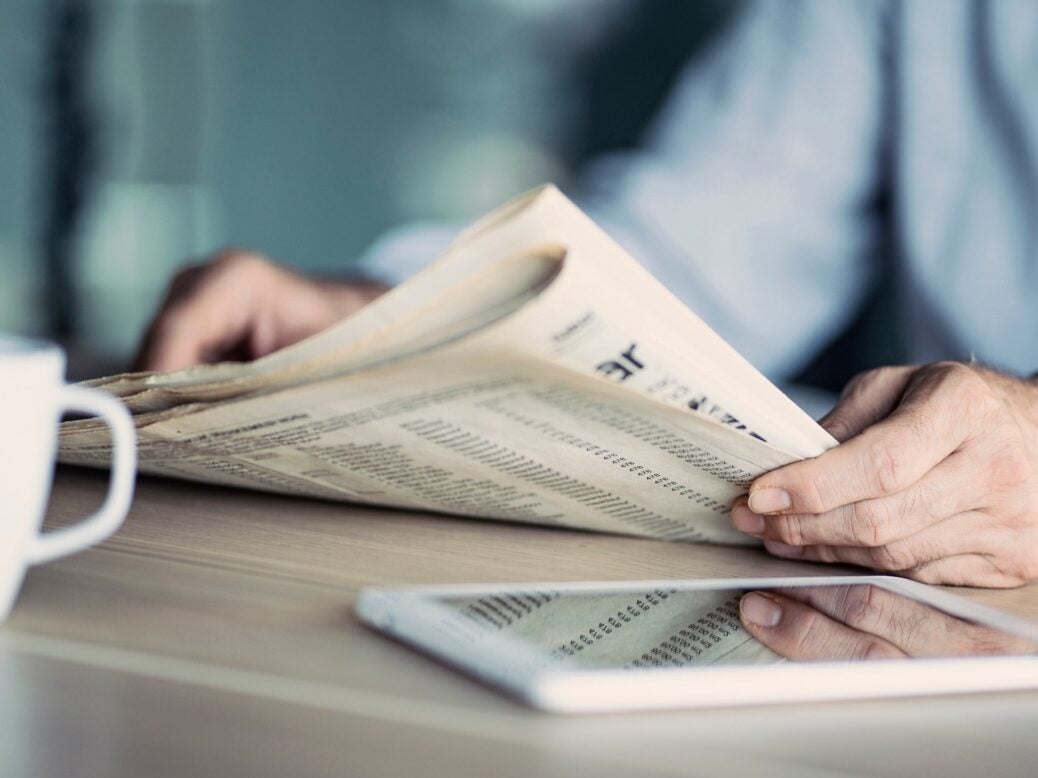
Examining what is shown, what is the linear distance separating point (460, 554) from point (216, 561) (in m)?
0.08

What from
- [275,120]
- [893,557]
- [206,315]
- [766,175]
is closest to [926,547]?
[893,557]

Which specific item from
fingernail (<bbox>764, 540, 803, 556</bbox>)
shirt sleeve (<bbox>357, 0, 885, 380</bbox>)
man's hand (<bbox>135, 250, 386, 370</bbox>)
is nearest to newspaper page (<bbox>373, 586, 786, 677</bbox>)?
fingernail (<bbox>764, 540, 803, 556</bbox>)

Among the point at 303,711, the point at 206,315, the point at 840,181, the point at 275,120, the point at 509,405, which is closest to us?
the point at 303,711

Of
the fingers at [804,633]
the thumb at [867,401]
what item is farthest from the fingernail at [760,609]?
the thumb at [867,401]

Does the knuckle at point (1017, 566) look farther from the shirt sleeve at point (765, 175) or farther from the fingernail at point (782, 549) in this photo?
the shirt sleeve at point (765, 175)

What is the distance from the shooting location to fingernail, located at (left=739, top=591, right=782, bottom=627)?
0.31 metres

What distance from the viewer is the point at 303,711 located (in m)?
0.24

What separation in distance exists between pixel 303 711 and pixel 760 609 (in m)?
0.14

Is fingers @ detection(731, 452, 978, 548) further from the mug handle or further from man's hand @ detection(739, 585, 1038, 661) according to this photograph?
the mug handle

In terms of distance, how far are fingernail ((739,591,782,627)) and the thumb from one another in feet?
0.43

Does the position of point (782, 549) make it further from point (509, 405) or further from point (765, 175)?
point (765, 175)

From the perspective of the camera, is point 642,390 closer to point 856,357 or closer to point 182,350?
point 182,350

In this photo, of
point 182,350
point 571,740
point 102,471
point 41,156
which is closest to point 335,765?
point 571,740

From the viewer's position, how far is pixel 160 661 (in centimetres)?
27
